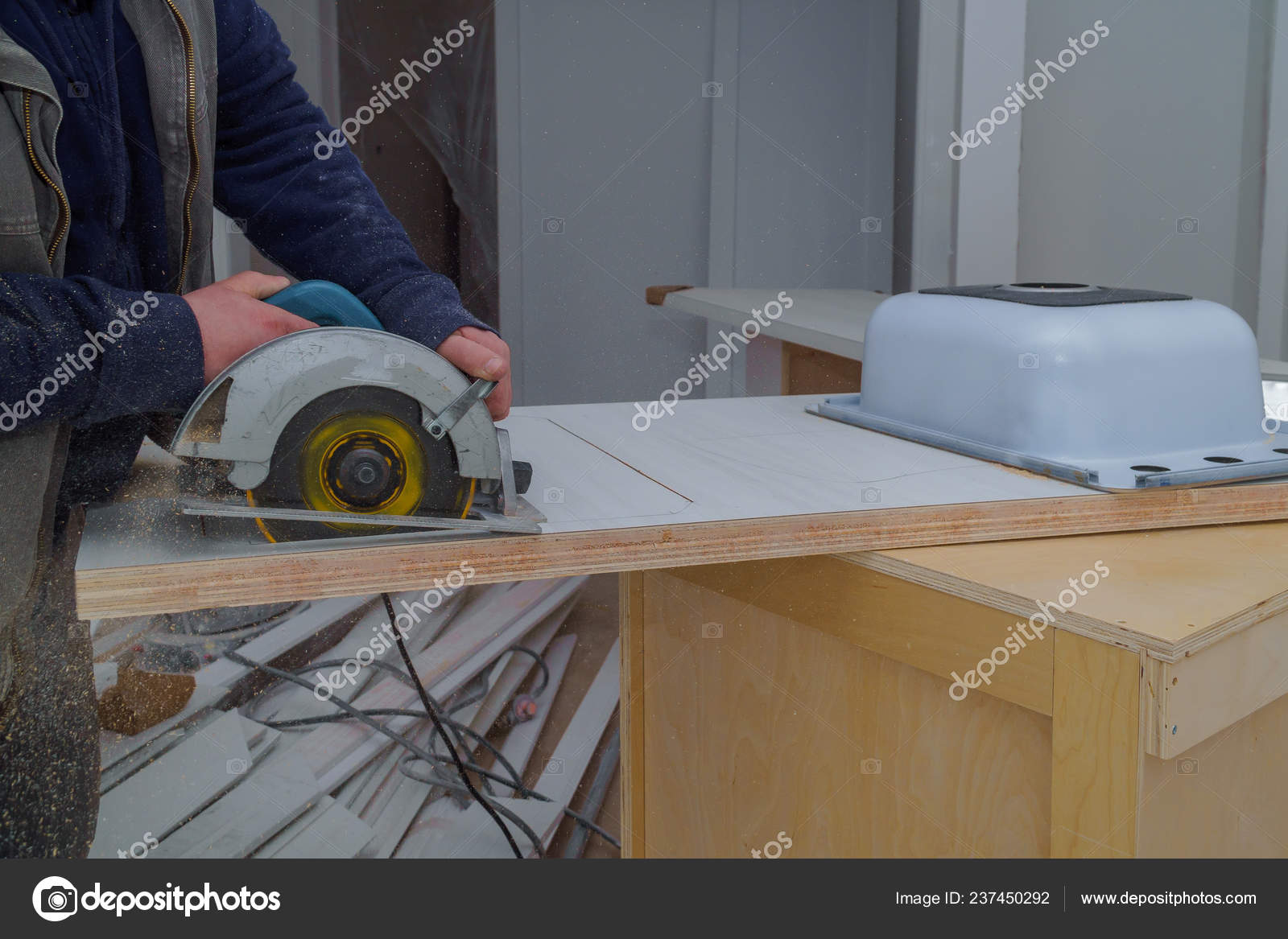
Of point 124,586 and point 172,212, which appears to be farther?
point 172,212

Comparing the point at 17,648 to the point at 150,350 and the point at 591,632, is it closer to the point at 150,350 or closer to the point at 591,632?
the point at 150,350

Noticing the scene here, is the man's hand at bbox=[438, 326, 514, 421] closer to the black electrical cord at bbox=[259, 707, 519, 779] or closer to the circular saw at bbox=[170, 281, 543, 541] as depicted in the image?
the circular saw at bbox=[170, 281, 543, 541]

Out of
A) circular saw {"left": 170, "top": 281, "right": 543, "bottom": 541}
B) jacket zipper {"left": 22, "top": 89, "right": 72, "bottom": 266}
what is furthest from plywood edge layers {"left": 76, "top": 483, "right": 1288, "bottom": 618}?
jacket zipper {"left": 22, "top": 89, "right": 72, "bottom": 266}

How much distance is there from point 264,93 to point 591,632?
2.01m

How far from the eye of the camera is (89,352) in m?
0.75

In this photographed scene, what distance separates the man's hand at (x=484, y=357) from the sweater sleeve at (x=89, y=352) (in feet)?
0.71

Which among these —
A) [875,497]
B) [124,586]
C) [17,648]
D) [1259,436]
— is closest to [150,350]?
[124,586]

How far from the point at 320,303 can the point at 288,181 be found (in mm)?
330

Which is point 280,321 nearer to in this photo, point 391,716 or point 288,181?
point 288,181

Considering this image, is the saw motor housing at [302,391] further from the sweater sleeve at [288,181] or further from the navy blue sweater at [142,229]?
the sweater sleeve at [288,181]

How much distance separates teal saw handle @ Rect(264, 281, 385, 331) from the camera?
2.86 feet
